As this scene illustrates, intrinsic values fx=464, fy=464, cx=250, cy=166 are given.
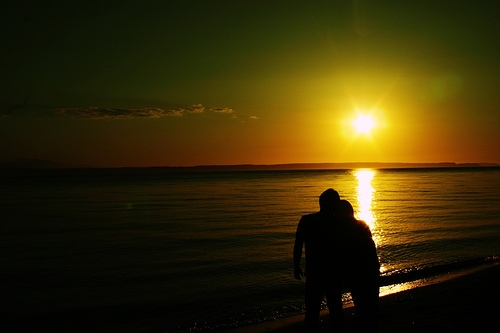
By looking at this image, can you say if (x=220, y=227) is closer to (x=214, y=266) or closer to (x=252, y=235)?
(x=252, y=235)

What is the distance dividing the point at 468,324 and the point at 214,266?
956 centimetres

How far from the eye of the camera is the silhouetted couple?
243 inches

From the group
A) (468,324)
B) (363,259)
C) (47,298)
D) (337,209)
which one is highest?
(337,209)

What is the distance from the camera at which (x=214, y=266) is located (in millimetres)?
16219

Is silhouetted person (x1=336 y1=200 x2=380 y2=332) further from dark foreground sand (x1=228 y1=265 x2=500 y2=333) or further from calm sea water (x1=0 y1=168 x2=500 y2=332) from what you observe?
calm sea water (x1=0 y1=168 x2=500 y2=332)

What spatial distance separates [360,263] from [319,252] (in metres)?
Answer: 0.56

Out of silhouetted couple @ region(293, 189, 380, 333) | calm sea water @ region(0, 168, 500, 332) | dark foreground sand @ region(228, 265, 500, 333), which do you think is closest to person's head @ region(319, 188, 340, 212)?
silhouetted couple @ region(293, 189, 380, 333)

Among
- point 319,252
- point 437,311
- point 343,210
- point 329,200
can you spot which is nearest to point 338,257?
point 319,252

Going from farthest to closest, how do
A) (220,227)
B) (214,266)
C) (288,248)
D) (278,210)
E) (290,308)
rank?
1. (278,210)
2. (220,227)
3. (288,248)
4. (214,266)
5. (290,308)

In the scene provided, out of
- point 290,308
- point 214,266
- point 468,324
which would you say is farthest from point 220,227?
point 468,324

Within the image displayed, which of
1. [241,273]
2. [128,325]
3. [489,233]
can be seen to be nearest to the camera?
[128,325]

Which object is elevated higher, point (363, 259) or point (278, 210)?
point (363, 259)

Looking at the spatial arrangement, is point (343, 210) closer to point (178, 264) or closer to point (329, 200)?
point (329, 200)

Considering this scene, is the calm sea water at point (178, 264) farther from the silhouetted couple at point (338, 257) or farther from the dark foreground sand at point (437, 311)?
the silhouetted couple at point (338, 257)
